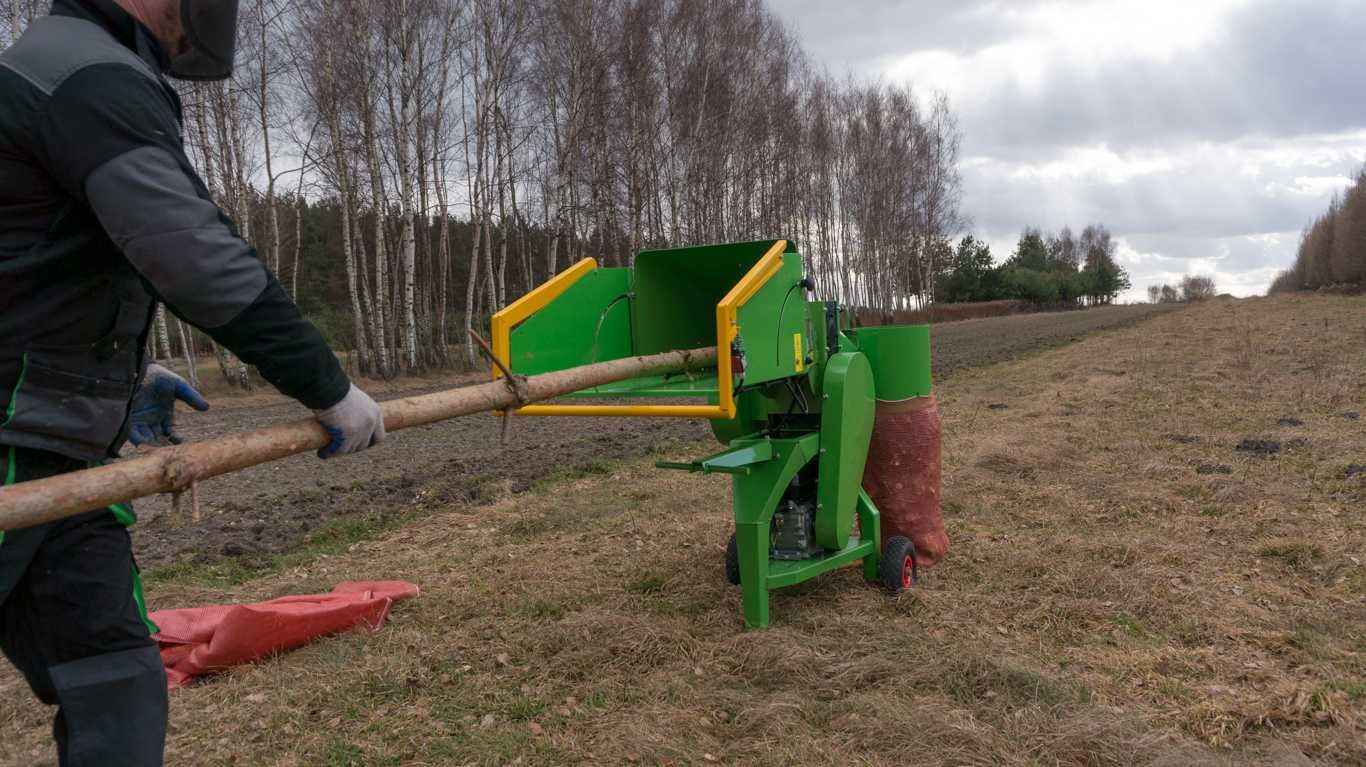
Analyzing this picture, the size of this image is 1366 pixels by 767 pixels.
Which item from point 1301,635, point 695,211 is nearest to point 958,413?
point 1301,635

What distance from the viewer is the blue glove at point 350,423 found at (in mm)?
2047

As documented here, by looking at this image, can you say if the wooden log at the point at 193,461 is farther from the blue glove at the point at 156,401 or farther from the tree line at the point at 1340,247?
the tree line at the point at 1340,247

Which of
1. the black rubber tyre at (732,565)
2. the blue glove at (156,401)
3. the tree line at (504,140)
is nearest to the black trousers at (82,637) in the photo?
the blue glove at (156,401)

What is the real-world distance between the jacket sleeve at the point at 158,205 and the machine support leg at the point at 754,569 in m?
2.52

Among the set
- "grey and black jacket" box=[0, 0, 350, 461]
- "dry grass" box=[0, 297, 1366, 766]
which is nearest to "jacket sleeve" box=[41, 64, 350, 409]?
"grey and black jacket" box=[0, 0, 350, 461]

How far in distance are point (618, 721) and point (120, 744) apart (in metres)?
1.82

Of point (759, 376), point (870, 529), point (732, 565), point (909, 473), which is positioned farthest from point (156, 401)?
point (909, 473)

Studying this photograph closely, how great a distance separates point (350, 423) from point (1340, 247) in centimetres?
7277

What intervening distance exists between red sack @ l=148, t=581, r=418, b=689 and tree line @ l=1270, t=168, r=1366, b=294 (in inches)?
2242

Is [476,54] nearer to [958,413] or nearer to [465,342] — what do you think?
[465,342]

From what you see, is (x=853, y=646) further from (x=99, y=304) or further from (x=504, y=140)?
(x=504, y=140)

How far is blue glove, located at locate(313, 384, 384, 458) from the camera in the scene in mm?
2047

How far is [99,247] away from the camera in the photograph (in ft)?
6.16

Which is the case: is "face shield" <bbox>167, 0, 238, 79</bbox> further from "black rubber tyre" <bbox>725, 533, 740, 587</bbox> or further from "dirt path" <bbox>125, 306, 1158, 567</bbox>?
"dirt path" <bbox>125, 306, 1158, 567</bbox>
